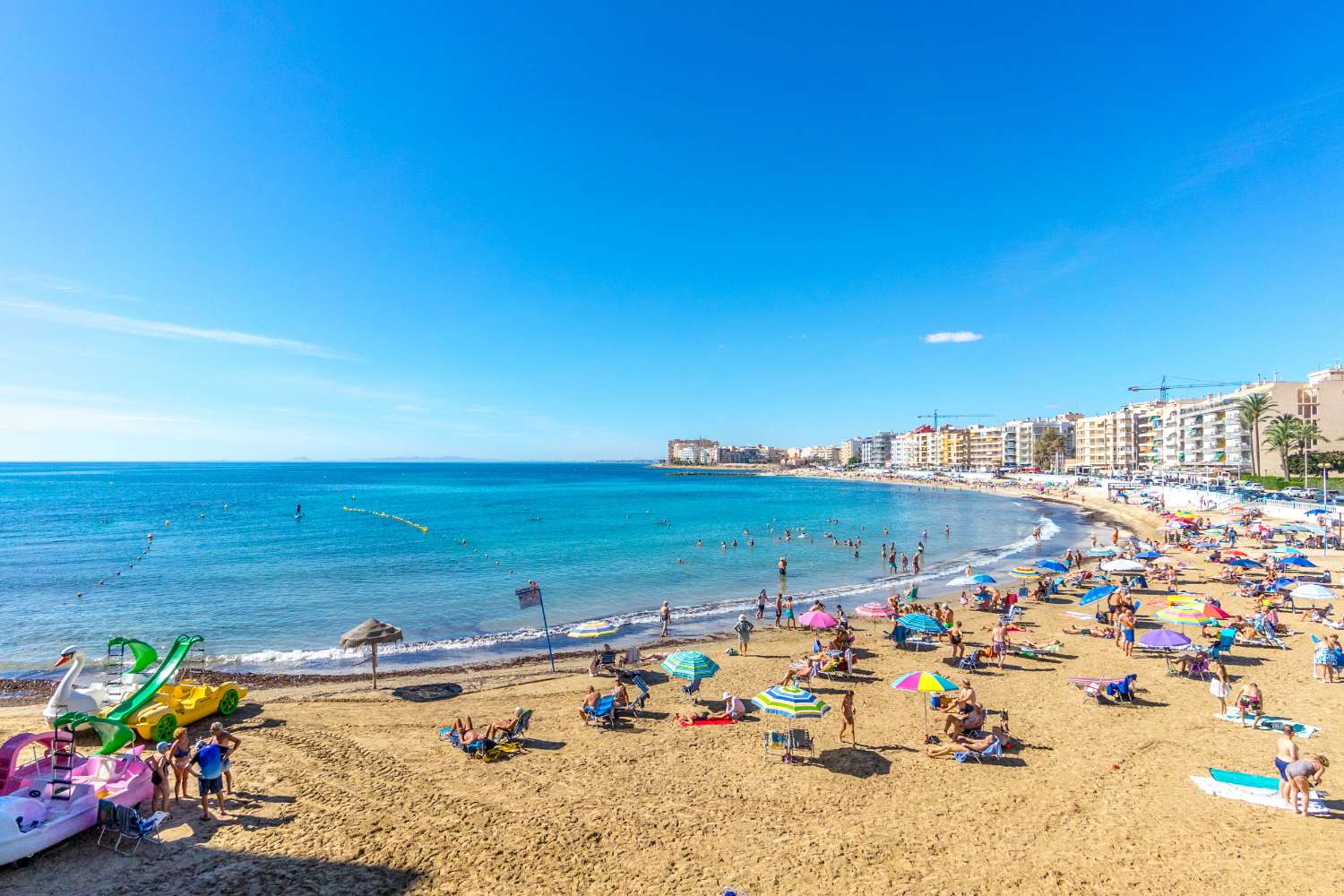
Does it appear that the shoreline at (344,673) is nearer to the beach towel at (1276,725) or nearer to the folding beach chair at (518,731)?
the folding beach chair at (518,731)

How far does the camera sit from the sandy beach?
775cm

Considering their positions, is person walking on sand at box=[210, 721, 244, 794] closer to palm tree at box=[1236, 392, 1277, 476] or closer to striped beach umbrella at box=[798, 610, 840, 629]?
striped beach umbrella at box=[798, 610, 840, 629]

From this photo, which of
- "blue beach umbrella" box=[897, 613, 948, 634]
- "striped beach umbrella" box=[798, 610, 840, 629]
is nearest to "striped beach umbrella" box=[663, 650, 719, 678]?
"striped beach umbrella" box=[798, 610, 840, 629]

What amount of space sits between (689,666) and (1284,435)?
265ft

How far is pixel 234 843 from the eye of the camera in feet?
28.2

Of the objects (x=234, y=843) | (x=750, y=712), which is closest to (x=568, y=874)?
(x=234, y=843)

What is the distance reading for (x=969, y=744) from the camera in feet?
36.6

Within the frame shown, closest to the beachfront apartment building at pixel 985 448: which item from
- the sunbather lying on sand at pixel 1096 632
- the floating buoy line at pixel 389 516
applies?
the floating buoy line at pixel 389 516

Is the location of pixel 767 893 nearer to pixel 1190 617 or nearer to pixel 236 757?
pixel 236 757

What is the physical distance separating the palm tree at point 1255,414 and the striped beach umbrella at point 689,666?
3395 inches

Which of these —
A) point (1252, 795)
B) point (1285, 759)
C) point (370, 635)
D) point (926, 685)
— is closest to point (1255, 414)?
point (1285, 759)

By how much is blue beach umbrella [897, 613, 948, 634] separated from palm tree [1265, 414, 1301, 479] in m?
72.9

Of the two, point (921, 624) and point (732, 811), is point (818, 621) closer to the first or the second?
point (921, 624)

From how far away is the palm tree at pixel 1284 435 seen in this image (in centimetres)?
6438
